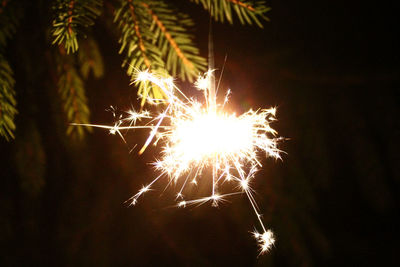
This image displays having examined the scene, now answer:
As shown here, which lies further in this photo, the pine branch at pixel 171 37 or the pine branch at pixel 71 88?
the pine branch at pixel 71 88

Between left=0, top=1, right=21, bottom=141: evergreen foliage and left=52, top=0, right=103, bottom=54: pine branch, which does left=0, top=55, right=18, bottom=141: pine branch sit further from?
left=52, top=0, right=103, bottom=54: pine branch

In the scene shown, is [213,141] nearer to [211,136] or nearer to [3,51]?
[211,136]

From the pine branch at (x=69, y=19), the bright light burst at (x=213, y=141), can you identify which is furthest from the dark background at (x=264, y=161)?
the pine branch at (x=69, y=19)

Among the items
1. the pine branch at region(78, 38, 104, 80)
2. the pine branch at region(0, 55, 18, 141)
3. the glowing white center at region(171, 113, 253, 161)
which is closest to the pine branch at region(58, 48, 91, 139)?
the pine branch at region(78, 38, 104, 80)

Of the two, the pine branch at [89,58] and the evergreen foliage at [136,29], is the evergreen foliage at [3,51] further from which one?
the pine branch at [89,58]

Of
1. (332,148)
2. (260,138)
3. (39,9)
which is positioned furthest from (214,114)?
(39,9)
